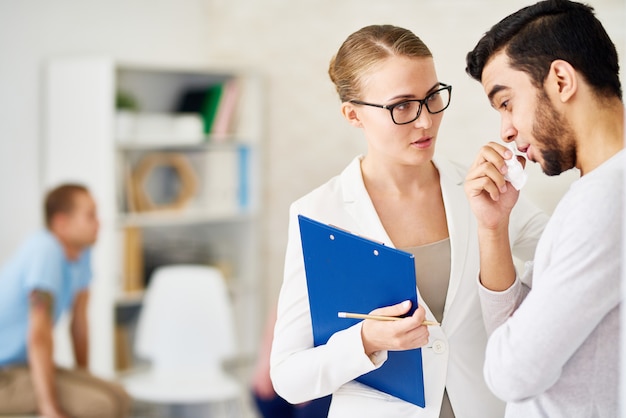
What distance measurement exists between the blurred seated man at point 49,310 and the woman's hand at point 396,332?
216 centimetres

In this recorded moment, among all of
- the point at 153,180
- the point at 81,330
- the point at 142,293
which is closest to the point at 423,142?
the point at 81,330

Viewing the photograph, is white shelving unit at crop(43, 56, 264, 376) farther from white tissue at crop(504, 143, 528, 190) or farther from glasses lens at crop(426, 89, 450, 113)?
white tissue at crop(504, 143, 528, 190)

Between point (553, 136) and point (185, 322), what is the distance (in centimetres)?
255

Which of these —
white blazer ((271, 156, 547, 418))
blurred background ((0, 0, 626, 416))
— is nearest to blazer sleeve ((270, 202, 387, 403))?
white blazer ((271, 156, 547, 418))

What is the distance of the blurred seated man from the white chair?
240mm

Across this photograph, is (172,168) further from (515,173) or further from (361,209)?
(515,173)

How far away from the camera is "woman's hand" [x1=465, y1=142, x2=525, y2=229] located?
891 mm

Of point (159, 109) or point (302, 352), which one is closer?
point (302, 352)

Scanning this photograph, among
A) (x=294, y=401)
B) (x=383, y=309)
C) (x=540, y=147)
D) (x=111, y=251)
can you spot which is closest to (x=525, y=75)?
(x=540, y=147)

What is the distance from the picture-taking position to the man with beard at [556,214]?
77 centimetres

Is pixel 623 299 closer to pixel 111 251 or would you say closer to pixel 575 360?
pixel 575 360

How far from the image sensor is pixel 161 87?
3605mm

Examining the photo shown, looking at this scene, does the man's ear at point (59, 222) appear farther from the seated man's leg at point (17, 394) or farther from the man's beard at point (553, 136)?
the man's beard at point (553, 136)

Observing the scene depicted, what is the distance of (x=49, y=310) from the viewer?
286 cm
